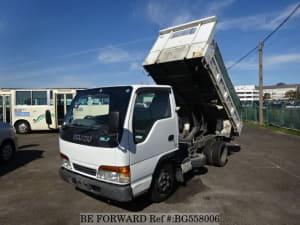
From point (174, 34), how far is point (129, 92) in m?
2.97

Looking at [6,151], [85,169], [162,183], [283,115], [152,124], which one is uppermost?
[152,124]

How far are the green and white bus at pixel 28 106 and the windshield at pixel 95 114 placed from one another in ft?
29.3

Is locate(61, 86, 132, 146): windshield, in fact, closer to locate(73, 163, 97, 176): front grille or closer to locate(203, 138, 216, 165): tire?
locate(73, 163, 97, 176): front grille

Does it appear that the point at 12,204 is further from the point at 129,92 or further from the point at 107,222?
the point at 129,92

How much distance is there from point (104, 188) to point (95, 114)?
1.26 m

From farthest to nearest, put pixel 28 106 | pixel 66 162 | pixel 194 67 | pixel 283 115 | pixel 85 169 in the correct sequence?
pixel 283 115, pixel 28 106, pixel 194 67, pixel 66 162, pixel 85 169

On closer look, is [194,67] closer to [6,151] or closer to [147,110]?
[147,110]

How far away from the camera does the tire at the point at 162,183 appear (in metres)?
3.35

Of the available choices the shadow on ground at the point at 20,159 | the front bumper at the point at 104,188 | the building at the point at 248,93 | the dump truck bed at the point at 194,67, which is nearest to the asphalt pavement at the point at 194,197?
the shadow on ground at the point at 20,159

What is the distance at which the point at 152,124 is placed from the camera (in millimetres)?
3248

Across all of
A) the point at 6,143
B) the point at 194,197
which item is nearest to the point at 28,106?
the point at 6,143

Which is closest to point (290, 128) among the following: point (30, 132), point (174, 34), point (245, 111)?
point (245, 111)

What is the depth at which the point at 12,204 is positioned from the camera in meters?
3.54

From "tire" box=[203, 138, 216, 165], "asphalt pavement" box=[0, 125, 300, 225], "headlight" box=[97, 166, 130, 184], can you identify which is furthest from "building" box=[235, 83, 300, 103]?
"headlight" box=[97, 166, 130, 184]
